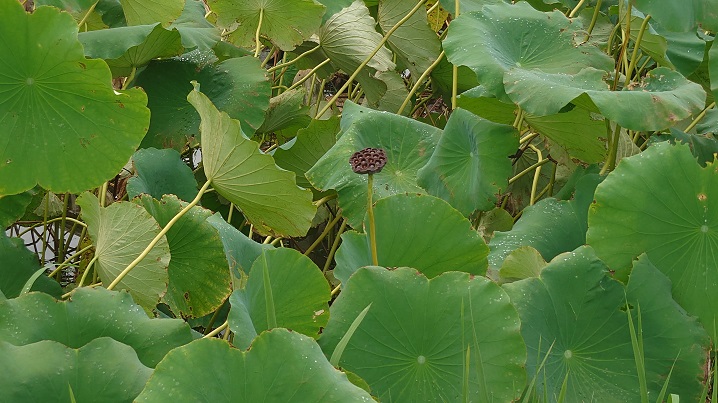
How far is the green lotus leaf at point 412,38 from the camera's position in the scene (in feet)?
8.02

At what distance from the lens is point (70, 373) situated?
3.80 feet

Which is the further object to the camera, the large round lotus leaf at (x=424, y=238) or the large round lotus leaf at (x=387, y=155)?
the large round lotus leaf at (x=387, y=155)

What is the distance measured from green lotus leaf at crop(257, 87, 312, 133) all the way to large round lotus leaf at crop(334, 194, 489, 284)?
875 mm

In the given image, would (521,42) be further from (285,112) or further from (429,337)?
(429,337)

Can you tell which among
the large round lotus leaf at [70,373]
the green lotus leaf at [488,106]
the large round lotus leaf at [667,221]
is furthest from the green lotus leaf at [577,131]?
the large round lotus leaf at [70,373]

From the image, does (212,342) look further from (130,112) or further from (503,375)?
(130,112)

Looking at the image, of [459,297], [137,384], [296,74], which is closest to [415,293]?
[459,297]

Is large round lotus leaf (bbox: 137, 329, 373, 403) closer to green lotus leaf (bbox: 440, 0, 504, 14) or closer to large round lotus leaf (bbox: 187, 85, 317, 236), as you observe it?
large round lotus leaf (bbox: 187, 85, 317, 236)

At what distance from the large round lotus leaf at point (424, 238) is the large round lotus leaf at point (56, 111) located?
44cm

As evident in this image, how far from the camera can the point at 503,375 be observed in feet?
4.44

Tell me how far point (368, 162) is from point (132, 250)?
1.87 ft

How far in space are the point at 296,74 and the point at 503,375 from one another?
1.77 m

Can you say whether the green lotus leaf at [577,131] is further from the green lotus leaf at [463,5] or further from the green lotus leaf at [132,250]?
the green lotus leaf at [132,250]

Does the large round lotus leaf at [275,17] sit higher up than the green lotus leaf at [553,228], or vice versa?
the large round lotus leaf at [275,17]
